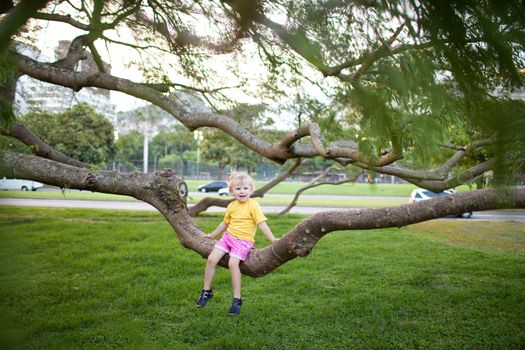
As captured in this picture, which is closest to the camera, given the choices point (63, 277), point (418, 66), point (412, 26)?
point (412, 26)

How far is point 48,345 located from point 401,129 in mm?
3983

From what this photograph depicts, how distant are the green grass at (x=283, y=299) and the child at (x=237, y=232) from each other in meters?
1.23

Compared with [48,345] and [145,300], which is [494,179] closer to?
[48,345]

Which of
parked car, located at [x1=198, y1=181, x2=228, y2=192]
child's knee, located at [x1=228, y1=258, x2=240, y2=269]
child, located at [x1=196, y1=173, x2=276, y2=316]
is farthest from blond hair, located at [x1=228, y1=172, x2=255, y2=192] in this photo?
parked car, located at [x1=198, y1=181, x2=228, y2=192]

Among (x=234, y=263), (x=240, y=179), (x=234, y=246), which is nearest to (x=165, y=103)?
(x=240, y=179)

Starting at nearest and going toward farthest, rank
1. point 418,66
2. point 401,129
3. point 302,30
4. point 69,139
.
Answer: point 418,66 < point 302,30 < point 401,129 < point 69,139

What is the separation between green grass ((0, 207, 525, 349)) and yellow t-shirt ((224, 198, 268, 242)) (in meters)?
1.42

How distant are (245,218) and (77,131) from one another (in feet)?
48.5

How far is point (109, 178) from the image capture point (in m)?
3.32

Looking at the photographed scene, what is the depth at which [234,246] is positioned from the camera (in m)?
3.13

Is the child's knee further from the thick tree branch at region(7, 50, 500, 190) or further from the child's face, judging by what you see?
the thick tree branch at region(7, 50, 500, 190)

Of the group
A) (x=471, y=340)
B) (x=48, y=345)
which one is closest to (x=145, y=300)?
(x=48, y=345)

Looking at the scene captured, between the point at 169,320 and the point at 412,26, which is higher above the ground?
the point at 412,26

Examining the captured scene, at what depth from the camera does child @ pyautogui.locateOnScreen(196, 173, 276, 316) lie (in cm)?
311
